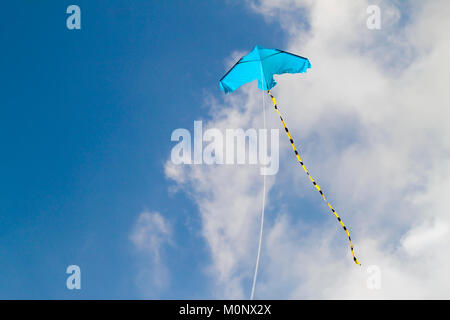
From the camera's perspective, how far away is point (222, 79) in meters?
11.6

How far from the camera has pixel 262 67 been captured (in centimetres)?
1136

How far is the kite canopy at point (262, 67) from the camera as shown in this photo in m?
11.2

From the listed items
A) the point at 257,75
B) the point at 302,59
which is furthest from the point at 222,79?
the point at 302,59

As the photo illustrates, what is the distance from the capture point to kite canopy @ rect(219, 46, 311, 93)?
36.6 feet
